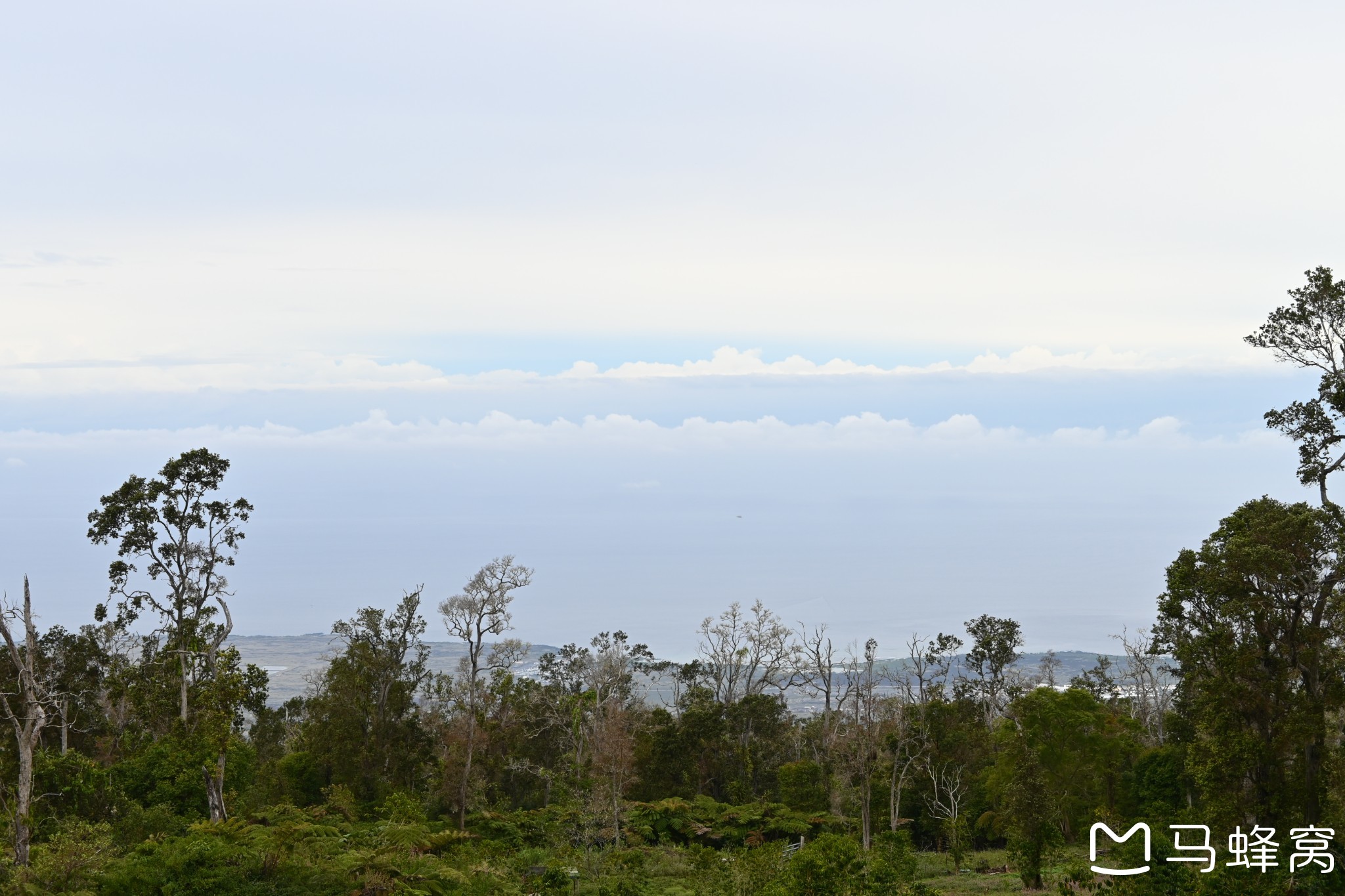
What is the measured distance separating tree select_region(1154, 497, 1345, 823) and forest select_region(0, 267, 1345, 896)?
0.23 feet

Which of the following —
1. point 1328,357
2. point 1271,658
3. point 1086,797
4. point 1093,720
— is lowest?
point 1086,797

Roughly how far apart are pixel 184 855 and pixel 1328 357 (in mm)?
24381

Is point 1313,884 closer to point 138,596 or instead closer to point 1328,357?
point 1328,357

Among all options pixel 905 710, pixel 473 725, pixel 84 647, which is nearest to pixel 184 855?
pixel 473 725

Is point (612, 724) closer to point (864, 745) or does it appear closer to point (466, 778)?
point (466, 778)

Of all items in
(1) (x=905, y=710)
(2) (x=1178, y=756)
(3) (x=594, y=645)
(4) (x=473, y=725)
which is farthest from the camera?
(3) (x=594, y=645)

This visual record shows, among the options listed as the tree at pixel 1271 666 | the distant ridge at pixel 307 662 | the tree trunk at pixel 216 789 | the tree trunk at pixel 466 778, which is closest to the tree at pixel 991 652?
the tree trunk at pixel 466 778

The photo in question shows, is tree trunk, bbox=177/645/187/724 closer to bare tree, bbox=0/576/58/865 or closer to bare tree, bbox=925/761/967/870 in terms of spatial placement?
bare tree, bbox=0/576/58/865

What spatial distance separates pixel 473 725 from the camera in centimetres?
3947

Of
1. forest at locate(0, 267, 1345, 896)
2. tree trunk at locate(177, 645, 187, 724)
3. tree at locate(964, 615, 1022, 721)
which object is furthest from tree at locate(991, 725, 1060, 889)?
tree at locate(964, 615, 1022, 721)

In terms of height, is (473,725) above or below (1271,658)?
below

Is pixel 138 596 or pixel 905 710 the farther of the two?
pixel 905 710

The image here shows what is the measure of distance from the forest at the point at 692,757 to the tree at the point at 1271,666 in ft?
0.23

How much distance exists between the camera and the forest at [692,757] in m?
20.6
